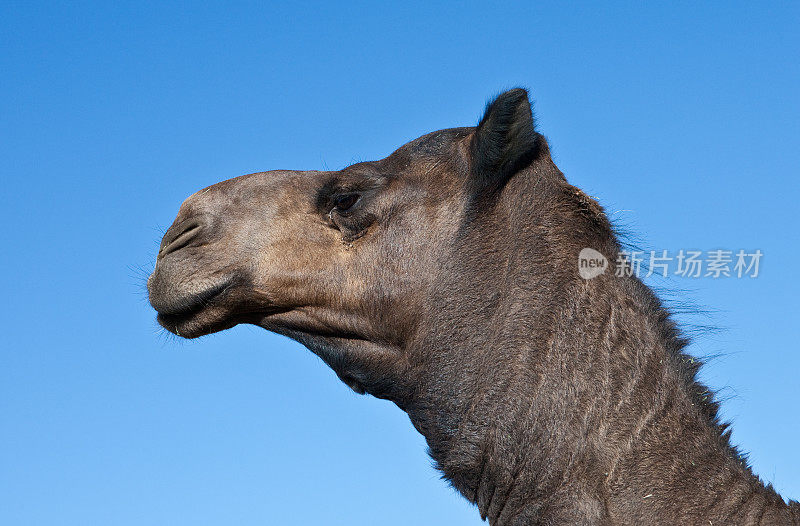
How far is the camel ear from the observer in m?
6.14

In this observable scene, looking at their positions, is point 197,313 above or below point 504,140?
below

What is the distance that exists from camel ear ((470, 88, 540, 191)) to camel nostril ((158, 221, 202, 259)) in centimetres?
210

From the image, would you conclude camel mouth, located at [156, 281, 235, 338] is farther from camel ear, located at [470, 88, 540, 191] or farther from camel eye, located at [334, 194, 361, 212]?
camel ear, located at [470, 88, 540, 191]

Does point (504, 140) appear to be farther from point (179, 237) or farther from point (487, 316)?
point (179, 237)

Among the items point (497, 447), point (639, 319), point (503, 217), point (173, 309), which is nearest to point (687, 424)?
point (639, 319)

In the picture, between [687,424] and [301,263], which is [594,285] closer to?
[687,424]

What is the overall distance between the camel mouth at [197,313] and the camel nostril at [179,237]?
40 centimetres

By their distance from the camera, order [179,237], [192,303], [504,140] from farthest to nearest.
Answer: [179,237] < [192,303] < [504,140]

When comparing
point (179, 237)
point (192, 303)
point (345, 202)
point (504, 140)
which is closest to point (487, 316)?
point (504, 140)

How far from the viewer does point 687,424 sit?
5.35 metres

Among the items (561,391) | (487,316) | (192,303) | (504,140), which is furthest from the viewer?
(192,303)

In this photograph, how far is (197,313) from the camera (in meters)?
6.57

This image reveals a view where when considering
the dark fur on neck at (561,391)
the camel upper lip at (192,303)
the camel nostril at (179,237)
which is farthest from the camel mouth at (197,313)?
the dark fur on neck at (561,391)

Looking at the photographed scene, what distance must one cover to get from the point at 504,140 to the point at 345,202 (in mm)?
1273
